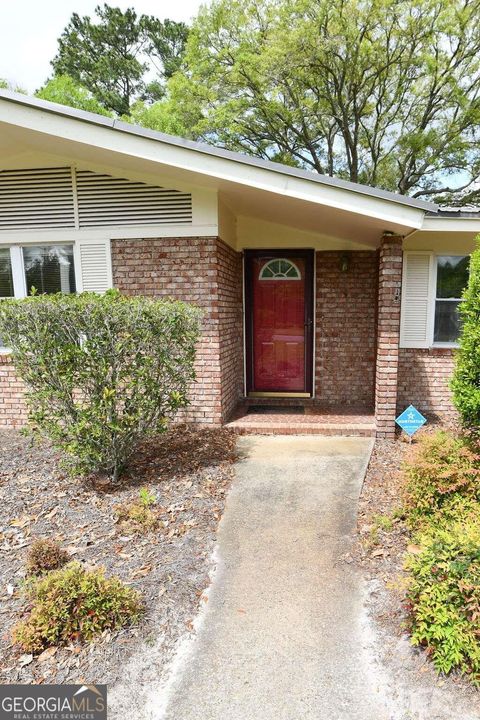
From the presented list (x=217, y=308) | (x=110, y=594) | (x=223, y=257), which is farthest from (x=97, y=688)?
(x=223, y=257)

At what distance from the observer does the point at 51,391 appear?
3865 millimetres

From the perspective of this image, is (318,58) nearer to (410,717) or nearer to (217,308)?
(217,308)

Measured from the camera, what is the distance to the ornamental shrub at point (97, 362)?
3758 mm

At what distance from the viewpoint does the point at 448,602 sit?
2.11m

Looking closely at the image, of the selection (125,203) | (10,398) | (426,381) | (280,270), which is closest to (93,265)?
(125,203)

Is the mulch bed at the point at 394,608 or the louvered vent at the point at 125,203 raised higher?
the louvered vent at the point at 125,203

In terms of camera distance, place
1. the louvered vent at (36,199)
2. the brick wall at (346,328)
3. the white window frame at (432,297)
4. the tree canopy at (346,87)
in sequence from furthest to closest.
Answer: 1. the tree canopy at (346,87)
2. the brick wall at (346,328)
3. the white window frame at (432,297)
4. the louvered vent at (36,199)

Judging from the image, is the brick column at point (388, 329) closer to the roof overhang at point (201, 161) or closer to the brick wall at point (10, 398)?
the roof overhang at point (201, 161)

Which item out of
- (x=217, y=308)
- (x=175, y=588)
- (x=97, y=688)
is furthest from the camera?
(x=217, y=308)

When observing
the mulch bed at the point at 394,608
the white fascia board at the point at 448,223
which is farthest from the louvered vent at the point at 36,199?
the mulch bed at the point at 394,608

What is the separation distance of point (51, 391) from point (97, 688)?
8.04 feet

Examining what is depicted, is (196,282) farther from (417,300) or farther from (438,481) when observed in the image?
(438,481)

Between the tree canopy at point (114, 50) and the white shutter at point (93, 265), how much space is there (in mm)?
18111

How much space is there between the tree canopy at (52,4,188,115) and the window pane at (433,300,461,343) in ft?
63.3
